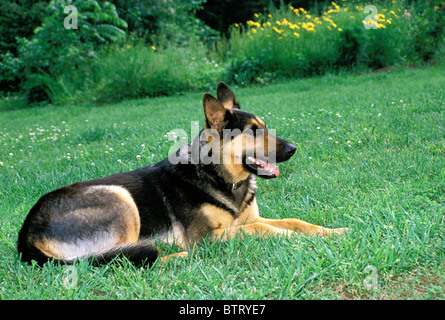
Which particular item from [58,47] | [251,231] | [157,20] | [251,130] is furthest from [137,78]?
[251,231]

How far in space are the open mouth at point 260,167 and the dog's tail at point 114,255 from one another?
44.9 inches

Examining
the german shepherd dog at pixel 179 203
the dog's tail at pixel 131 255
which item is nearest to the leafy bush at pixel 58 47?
→ the german shepherd dog at pixel 179 203

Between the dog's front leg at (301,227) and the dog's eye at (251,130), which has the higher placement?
the dog's eye at (251,130)

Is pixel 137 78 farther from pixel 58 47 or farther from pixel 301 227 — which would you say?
pixel 301 227

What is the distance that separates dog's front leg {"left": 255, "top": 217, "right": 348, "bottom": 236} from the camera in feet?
9.66

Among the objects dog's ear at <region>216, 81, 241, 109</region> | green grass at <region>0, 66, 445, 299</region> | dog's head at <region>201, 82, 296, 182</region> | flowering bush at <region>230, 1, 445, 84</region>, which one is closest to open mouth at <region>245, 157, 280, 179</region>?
dog's head at <region>201, 82, 296, 182</region>

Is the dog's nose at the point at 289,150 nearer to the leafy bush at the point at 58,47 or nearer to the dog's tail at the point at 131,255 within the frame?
the dog's tail at the point at 131,255

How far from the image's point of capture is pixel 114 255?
2654mm

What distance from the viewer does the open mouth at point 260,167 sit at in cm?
330

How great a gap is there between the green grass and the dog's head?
59cm

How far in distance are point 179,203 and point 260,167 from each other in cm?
77

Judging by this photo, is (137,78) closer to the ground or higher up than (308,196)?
closer to the ground

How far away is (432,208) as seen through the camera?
307cm
